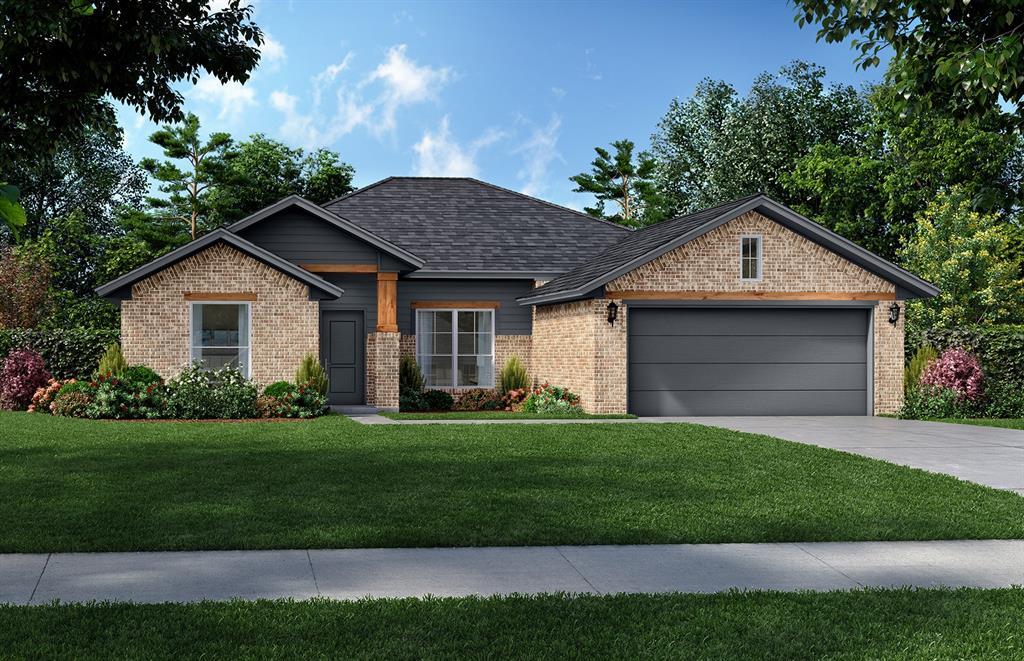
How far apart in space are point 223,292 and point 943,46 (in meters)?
15.5

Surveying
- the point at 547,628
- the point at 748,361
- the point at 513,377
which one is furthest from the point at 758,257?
the point at 547,628

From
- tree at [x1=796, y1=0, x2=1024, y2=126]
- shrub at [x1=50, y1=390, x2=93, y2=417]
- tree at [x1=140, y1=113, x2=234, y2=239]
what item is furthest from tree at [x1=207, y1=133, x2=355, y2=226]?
tree at [x1=796, y1=0, x2=1024, y2=126]

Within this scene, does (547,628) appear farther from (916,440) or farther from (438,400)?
(438,400)

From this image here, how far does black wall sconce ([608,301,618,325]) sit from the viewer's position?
22250 millimetres

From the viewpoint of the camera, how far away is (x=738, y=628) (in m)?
6.21

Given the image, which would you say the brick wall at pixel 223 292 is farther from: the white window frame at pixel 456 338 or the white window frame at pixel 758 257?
the white window frame at pixel 758 257

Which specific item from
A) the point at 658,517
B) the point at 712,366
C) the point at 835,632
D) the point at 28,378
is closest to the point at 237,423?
the point at 28,378

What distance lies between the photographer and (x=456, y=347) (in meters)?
26.8

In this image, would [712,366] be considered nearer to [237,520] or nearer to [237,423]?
[237,423]

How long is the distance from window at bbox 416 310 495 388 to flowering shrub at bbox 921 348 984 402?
1046cm

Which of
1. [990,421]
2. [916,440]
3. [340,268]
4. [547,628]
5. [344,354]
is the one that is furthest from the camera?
[344,354]

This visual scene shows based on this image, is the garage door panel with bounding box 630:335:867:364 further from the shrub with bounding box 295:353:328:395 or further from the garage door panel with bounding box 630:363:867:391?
the shrub with bounding box 295:353:328:395

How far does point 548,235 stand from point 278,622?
2327 cm

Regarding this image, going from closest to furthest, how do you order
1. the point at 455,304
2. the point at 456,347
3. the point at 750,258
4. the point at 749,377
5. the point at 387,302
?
the point at 750,258 < the point at 749,377 < the point at 387,302 < the point at 455,304 < the point at 456,347
